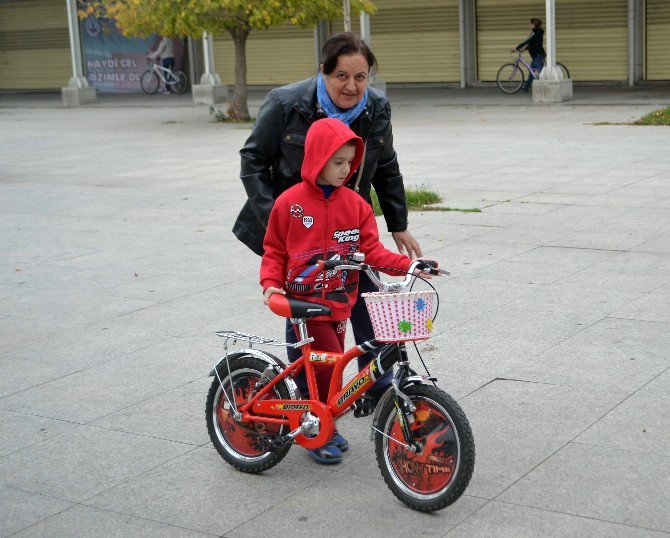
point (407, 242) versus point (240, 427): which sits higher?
point (407, 242)

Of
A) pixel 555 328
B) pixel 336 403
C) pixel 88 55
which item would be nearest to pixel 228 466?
pixel 336 403

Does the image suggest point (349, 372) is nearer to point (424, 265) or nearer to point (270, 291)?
point (270, 291)

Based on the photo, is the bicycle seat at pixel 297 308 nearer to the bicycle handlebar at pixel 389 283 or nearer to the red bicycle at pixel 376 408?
the red bicycle at pixel 376 408

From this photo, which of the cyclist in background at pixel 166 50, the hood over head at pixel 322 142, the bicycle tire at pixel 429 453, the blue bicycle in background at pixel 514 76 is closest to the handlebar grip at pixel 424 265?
the bicycle tire at pixel 429 453

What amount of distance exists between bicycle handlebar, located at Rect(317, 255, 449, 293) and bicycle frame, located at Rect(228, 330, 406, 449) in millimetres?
221

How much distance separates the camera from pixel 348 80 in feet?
13.9

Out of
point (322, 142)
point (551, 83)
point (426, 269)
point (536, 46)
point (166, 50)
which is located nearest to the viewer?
point (426, 269)

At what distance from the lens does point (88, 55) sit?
124 ft

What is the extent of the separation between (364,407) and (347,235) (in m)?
0.86

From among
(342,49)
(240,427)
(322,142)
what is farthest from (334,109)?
(240,427)

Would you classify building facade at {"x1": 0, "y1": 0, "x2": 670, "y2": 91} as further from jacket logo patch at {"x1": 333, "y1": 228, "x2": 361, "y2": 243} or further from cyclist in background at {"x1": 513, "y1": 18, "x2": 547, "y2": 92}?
jacket logo patch at {"x1": 333, "y1": 228, "x2": 361, "y2": 243}

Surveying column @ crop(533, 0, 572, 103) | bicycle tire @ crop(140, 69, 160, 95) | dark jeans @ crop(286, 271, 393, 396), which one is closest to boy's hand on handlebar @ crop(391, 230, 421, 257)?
dark jeans @ crop(286, 271, 393, 396)

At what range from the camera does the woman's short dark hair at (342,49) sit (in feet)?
13.8

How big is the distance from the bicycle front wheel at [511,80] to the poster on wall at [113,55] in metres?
12.7
